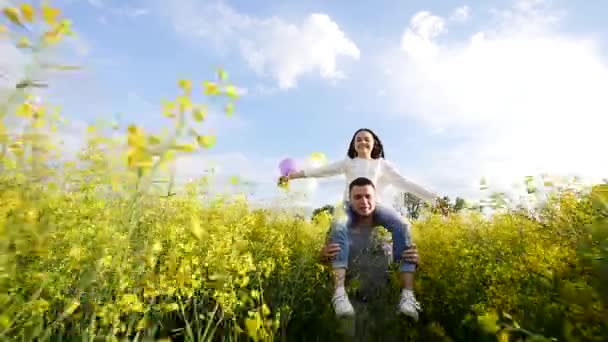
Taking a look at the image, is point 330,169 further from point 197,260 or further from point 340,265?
point 197,260

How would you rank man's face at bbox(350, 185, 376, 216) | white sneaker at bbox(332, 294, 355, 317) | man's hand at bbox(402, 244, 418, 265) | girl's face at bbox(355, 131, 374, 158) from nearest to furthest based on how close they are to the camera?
white sneaker at bbox(332, 294, 355, 317)
man's hand at bbox(402, 244, 418, 265)
man's face at bbox(350, 185, 376, 216)
girl's face at bbox(355, 131, 374, 158)

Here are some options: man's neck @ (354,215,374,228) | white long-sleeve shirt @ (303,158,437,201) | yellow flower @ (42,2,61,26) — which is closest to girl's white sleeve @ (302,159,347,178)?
white long-sleeve shirt @ (303,158,437,201)

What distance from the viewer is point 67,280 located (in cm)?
239

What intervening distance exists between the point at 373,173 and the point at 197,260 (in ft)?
7.14

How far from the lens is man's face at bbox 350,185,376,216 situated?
378 centimetres

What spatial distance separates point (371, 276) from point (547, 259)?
1.54 meters

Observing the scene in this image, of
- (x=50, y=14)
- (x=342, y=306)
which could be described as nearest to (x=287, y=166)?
(x=342, y=306)

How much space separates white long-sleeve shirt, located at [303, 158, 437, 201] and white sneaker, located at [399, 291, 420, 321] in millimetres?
1108

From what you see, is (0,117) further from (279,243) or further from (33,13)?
(279,243)

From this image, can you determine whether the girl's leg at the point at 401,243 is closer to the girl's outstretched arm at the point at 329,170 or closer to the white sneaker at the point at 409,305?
the white sneaker at the point at 409,305

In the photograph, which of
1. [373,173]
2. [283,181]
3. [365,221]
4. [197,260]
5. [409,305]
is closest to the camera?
[197,260]

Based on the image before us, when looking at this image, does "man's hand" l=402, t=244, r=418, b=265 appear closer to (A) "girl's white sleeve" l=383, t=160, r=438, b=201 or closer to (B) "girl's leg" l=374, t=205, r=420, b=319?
(B) "girl's leg" l=374, t=205, r=420, b=319

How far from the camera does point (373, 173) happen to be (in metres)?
4.38

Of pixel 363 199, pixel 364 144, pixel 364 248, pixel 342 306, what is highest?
pixel 364 144
